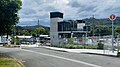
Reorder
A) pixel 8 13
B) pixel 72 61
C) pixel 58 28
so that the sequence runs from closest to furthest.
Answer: pixel 72 61
pixel 8 13
pixel 58 28

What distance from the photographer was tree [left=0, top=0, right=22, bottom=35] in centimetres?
2712

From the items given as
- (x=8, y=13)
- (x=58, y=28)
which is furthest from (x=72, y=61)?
(x=58, y=28)

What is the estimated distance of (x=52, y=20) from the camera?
66000mm

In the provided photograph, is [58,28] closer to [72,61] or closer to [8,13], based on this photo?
[8,13]

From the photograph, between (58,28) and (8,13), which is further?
(58,28)

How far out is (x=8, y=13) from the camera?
28.0m

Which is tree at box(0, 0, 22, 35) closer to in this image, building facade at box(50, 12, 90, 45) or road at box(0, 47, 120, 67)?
road at box(0, 47, 120, 67)

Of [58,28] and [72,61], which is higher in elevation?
[58,28]

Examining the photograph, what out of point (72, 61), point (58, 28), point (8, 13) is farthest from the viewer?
point (58, 28)

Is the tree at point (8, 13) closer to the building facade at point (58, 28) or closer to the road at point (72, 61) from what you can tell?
the road at point (72, 61)

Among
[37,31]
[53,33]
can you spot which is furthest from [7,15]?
[37,31]

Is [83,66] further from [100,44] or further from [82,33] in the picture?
[82,33]

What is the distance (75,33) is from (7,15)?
68793 millimetres

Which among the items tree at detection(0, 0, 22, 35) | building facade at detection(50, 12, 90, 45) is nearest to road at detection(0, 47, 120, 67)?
tree at detection(0, 0, 22, 35)
